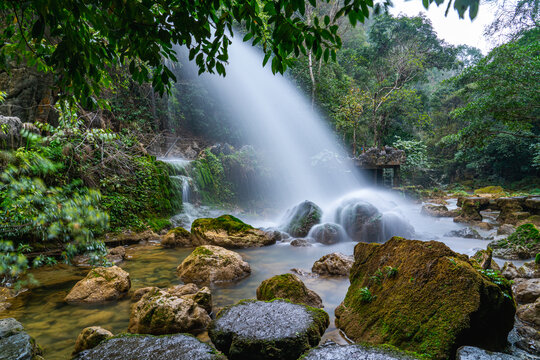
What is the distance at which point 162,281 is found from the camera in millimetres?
5031

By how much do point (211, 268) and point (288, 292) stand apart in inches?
77.8

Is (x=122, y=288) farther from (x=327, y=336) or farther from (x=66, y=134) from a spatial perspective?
(x=66, y=134)

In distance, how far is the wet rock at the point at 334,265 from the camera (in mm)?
5258

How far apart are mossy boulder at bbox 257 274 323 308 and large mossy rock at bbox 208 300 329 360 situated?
2.28ft

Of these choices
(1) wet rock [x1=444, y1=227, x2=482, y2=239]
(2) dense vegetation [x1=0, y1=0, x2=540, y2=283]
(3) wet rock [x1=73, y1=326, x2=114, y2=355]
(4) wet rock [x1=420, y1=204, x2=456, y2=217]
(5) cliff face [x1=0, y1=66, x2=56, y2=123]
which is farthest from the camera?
(4) wet rock [x1=420, y1=204, x2=456, y2=217]

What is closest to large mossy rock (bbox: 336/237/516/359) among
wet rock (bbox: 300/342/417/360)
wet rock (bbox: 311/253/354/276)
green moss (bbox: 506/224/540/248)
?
wet rock (bbox: 300/342/417/360)

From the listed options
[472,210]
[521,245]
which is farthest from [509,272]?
[472,210]

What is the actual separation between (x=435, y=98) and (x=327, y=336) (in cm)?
3105

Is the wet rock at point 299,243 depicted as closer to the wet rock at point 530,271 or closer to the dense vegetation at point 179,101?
the dense vegetation at point 179,101

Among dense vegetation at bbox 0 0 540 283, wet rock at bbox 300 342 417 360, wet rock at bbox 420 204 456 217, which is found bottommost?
wet rock at bbox 420 204 456 217

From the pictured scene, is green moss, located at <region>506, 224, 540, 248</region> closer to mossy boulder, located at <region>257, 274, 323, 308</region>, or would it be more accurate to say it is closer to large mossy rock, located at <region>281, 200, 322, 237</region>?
large mossy rock, located at <region>281, 200, 322, 237</region>

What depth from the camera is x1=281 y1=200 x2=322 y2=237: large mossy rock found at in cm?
918

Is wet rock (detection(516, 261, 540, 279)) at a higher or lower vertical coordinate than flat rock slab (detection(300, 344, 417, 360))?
lower

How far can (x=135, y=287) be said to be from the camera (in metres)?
4.70
